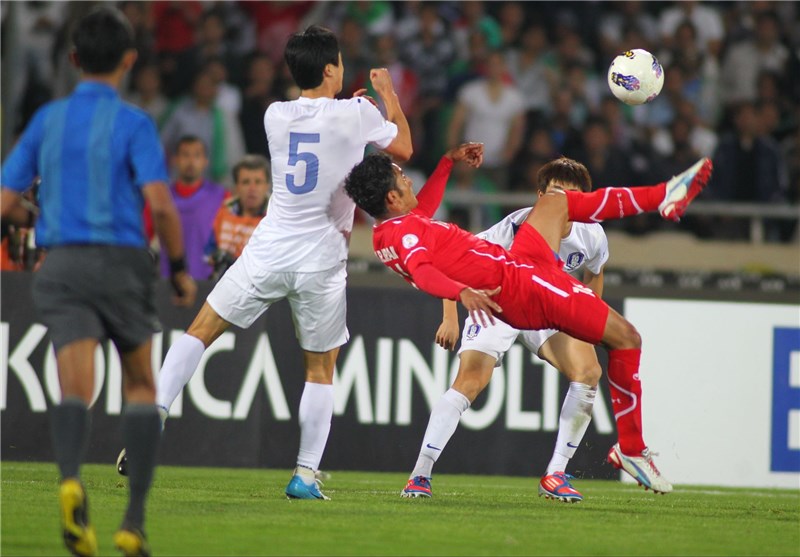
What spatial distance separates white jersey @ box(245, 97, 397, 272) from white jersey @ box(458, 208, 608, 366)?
119 centimetres

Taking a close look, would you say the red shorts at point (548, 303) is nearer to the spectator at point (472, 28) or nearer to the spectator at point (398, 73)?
the spectator at point (398, 73)

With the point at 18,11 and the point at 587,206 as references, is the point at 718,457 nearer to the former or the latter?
the point at 587,206

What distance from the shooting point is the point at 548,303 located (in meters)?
7.10

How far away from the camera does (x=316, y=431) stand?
24.3 feet

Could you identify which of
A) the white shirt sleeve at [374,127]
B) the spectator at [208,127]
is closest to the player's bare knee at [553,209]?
the white shirt sleeve at [374,127]

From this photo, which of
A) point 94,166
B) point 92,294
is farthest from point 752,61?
point 92,294

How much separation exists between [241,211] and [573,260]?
138 inches

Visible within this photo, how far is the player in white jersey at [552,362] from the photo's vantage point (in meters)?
7.88

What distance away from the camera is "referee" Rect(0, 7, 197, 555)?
212 inches

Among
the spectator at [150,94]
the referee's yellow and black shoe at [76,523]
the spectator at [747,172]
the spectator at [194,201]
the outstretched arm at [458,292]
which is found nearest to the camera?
the referee's yellow and black shoe at [76,523]

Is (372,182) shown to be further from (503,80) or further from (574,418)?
(503,80)

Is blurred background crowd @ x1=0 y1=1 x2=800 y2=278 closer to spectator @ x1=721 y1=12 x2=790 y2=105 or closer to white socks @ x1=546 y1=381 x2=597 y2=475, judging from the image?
spectator @ x1=721 y1=12 x2=790 y2=105

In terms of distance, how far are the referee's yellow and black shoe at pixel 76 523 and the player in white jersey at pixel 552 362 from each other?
2939 mm

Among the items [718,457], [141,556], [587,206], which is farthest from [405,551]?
[718,457]
